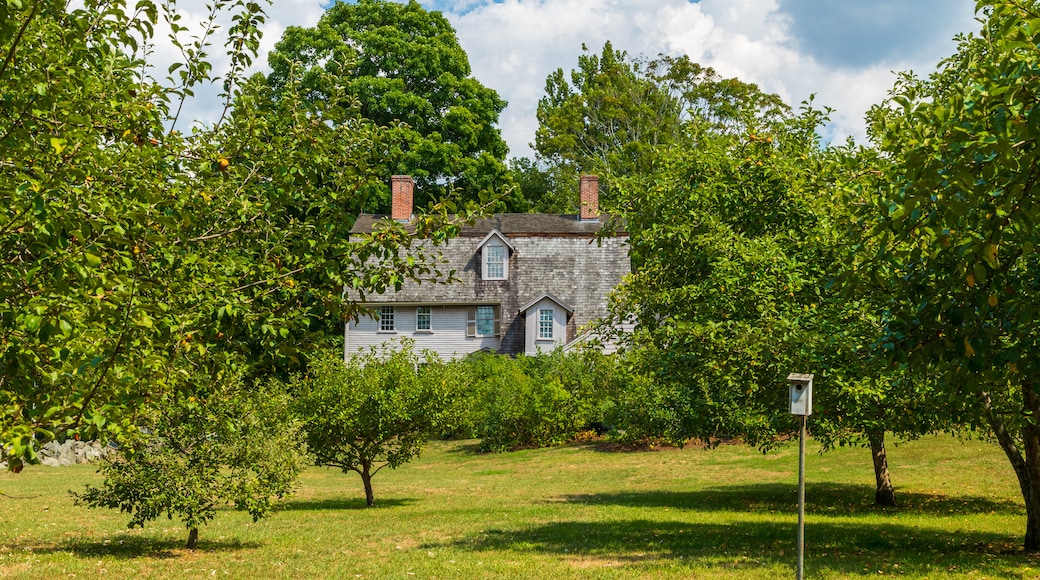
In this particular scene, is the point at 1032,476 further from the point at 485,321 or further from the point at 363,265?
the point at 485,321

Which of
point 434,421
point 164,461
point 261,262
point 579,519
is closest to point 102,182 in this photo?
point 261,262

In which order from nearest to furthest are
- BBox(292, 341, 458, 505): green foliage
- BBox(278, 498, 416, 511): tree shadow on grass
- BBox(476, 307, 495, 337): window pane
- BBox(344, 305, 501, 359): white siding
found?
BBox(278, 498, 416, 511): tree shadow on grass
BBox(292, 341, 458, 505): green foliage
BBox(344, 305, 501, 359): white siding
BBox(476, 307, 495, 337): window pane

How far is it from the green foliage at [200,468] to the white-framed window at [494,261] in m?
34.2

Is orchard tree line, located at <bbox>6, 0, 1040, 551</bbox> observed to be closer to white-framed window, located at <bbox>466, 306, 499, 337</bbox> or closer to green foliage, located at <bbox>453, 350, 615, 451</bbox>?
green foliage, located at <bbox>453, 350, 615, 451</bbox>

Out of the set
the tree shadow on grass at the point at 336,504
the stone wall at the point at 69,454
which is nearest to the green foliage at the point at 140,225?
the tree shadow on grass at the point at 336,504

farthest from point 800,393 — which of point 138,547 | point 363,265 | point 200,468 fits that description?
point 138,547

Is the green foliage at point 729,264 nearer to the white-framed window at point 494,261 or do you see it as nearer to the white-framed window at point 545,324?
the white-framed window at point 545,324

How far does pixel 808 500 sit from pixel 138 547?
600 inches

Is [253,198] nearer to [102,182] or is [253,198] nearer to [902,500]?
[102,182]

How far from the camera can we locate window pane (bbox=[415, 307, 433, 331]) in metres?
50.1

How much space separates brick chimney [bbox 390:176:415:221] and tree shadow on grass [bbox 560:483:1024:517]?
2647 centimetres

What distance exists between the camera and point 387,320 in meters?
50.4

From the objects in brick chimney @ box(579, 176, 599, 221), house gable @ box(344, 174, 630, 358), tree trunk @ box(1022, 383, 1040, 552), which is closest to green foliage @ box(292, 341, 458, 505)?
tree trunk @ box(1022, 383, 1040, 552)

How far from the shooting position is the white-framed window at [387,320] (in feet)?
164
